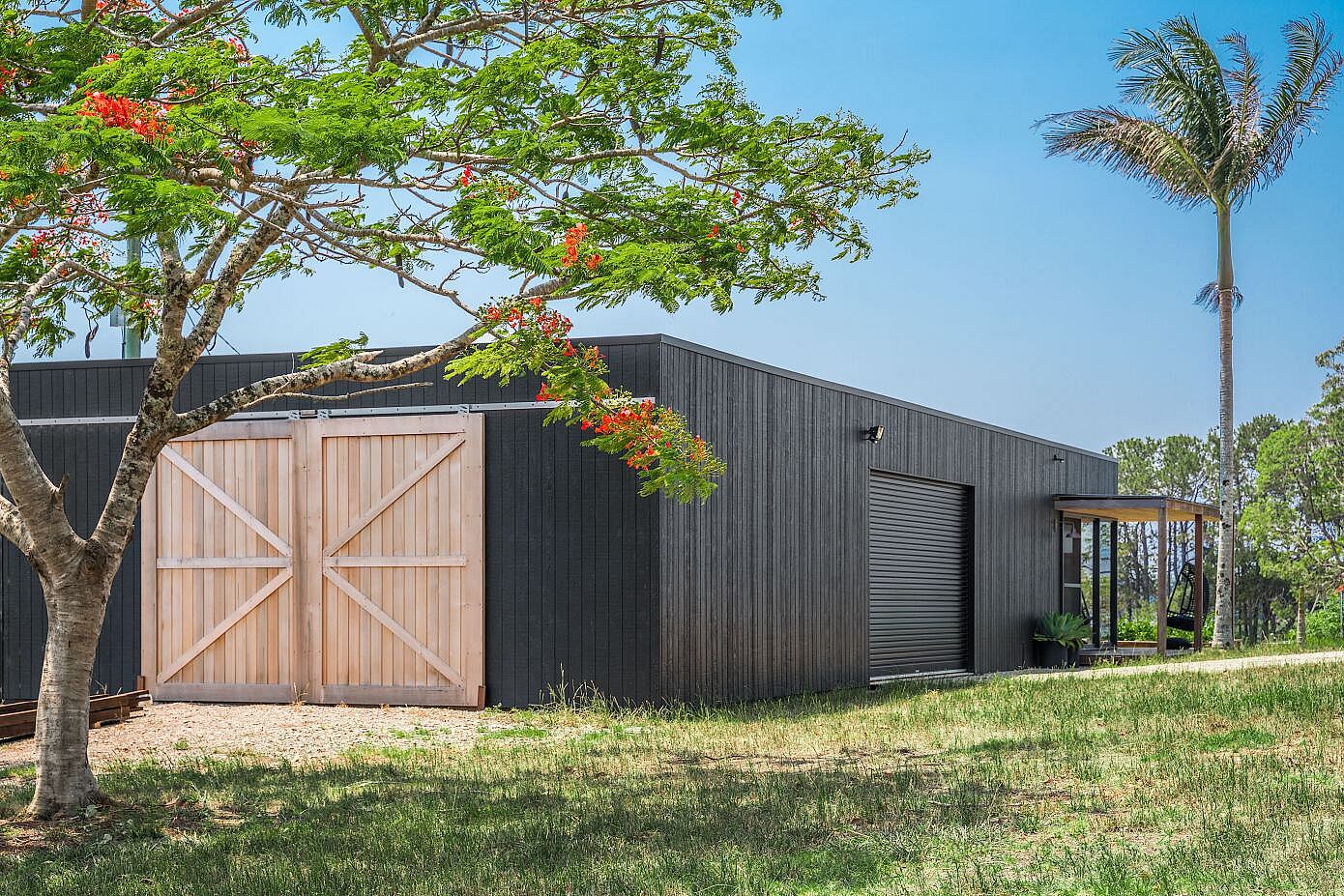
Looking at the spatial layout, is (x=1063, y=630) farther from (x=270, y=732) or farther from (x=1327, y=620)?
(x=1327, y=620)

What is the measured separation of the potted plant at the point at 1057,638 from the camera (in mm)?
20406

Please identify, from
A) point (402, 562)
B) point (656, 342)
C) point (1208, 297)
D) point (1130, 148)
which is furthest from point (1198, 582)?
point (402, 562)

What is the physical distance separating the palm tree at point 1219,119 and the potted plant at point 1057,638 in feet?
10.2

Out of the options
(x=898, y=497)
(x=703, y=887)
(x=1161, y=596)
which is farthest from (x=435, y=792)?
(x=1161, y=596)

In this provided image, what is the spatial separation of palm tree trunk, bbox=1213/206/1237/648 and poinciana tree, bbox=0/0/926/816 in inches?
565

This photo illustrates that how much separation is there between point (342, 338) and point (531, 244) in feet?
11.5

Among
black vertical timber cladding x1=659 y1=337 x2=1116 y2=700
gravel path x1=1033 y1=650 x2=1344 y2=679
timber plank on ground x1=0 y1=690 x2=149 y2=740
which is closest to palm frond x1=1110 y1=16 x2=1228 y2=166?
black vertical timber cladding x1=659 y1=337 x2=1116 y2=700

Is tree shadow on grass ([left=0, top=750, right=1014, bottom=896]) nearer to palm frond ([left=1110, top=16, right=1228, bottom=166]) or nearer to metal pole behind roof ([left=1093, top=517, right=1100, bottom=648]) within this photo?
metal pole behind roof ([left=1093, top=517, right=1100, bottom=648])

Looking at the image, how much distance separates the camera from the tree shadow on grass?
623cm

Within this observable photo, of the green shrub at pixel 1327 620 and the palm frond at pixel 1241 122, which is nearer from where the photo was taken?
the palm frond at pixel 1241 122

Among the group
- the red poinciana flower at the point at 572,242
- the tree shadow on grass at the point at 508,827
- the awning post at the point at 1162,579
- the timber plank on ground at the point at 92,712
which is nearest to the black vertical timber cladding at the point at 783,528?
the awning post at the point at 1162,579

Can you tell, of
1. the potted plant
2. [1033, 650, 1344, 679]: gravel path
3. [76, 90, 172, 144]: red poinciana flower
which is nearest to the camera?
[76, 90, 172, 144]: red poinciana flower

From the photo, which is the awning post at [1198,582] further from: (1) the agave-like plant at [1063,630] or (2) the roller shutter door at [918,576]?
(2) the roller shutter door at [918,576]

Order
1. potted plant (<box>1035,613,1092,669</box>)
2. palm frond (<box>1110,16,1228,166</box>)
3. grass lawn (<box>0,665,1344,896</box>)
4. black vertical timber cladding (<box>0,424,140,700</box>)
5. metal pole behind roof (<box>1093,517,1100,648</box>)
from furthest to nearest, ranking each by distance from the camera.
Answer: metal pole behind roof (<box>1093,517,1100,648</box>) → palm frond (<box>1110,16,1228,166</box>) → potted plant (<box>1035,613,1092,669</box>) → black vertical timber cladding (<box>0,424,140,700</box>) → grass lawn (<box>0,665,1344,896</box>)
